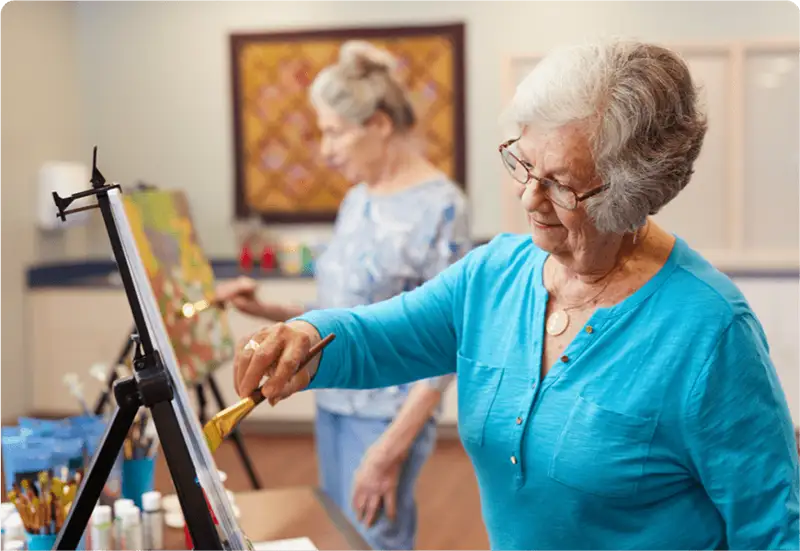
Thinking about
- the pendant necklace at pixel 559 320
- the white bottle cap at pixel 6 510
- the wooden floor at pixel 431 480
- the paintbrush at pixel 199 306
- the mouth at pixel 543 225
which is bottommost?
the wooden floor at pixel 431 480

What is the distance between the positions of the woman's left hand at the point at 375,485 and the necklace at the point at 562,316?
0.74 m

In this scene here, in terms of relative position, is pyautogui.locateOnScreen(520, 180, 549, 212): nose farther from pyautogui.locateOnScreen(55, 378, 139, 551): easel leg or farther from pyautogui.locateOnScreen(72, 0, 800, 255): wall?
pyautogui.locateOnScreen(72, 0, 800, 255): wall

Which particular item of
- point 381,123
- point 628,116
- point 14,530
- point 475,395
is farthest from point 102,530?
point 381,123

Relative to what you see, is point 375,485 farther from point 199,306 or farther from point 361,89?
point 361,89

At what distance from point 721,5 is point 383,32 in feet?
5.71

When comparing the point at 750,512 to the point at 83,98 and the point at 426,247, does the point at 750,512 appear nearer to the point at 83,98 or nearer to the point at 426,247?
the point at 426,247

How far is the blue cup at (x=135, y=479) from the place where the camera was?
1656 millimetres

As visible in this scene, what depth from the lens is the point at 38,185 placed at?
4.86 meters

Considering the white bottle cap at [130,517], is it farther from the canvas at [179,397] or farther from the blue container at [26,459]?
the canvas at [179,397]

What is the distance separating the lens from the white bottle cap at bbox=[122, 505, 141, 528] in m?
1.51

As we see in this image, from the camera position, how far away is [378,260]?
6.74ft

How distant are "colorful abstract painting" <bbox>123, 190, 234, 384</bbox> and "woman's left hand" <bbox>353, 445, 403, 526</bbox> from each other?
854mm

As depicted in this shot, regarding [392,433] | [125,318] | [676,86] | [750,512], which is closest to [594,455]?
[750,512]

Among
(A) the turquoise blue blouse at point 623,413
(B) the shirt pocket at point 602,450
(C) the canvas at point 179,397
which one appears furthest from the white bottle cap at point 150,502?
(B) the shirt pocket at point 602,450
